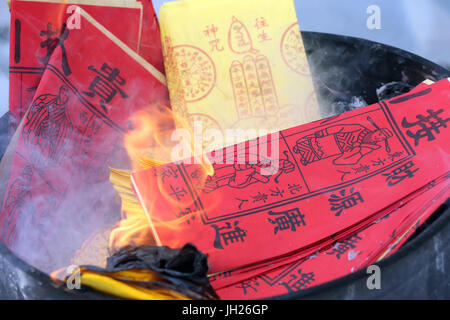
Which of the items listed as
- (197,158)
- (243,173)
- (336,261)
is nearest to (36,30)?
(197,158)

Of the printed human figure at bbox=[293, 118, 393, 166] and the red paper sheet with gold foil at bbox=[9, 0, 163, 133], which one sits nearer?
the printed human figure at bbox=[293, 118, 393, 166]

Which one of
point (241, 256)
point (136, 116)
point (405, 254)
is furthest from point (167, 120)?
point (405, 254)

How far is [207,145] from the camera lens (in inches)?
61.7

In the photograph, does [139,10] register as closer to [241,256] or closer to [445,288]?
[241,256]

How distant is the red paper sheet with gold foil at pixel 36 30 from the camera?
56.9 inches

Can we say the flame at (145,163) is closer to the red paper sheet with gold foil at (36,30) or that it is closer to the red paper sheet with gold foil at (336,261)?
the red paper sheet with gold foil at (336,261)

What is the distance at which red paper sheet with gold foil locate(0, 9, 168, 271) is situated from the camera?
1.25m

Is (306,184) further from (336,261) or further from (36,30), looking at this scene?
(36,30)

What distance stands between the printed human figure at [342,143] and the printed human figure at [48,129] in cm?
70

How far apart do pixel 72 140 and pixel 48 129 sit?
86mm

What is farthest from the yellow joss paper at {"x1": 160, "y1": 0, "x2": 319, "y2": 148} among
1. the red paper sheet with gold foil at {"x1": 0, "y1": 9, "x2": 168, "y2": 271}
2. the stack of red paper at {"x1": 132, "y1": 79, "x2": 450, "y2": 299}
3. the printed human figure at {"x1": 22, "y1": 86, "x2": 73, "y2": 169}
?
the printed human figure at {"x1": 22, "y1": 86, "x2": 73, "y2": 169}

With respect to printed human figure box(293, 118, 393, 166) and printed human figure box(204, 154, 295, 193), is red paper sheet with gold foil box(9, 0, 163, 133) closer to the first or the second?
printed human figure box(204, 154, 295, 193)

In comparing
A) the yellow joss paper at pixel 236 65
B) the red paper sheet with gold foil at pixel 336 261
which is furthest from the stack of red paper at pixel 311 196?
the yellow joss paper at pixel 236 65

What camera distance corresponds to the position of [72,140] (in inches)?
56.2
